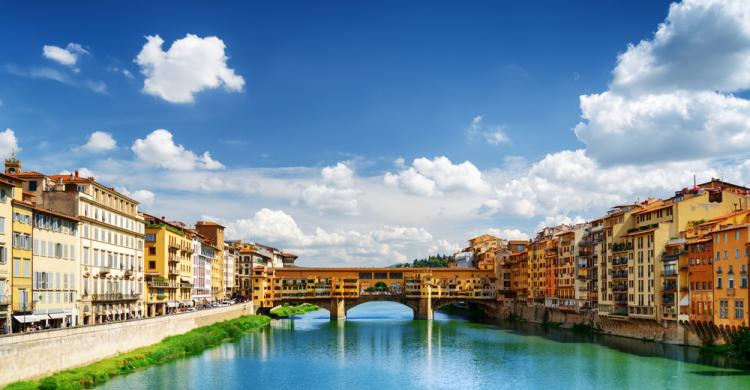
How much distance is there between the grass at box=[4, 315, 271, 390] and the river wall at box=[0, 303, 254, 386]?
1.45 ft

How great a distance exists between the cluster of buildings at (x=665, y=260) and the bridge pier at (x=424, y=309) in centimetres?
2192

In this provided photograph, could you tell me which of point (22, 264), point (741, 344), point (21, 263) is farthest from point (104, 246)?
point (741, 344)

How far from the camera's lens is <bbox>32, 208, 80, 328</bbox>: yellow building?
4328cm

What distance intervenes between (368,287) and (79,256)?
66023 mm

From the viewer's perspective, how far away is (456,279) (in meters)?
111

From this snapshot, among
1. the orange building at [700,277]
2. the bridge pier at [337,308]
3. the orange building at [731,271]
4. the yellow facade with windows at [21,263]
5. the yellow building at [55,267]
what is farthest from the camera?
the bridge pier at [337,308]

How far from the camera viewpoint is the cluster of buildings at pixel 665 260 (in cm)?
5375

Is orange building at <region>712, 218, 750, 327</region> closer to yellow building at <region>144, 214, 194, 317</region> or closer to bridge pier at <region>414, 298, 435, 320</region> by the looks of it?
yellow building at <region>144, 214, 194, 317</region>

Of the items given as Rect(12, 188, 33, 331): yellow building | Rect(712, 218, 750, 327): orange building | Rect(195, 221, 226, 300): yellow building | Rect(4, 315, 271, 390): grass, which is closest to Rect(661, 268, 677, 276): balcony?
Rect(712, 218, 750, 327): orange building

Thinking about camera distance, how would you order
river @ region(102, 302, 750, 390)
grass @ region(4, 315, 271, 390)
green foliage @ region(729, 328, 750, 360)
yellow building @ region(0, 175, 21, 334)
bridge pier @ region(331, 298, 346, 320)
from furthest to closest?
bridge pier @ region(331, 298, 346, 320) < green foliage @ region(729, 328, 750, 360) < river @ region(102, 302, 750, 390) < yellow building @ region(0, 175, 21, 334) < grass @ region(4, 315, 271, 390)

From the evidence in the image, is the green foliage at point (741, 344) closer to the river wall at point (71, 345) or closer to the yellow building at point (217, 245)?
the river wall at point (71, 345)

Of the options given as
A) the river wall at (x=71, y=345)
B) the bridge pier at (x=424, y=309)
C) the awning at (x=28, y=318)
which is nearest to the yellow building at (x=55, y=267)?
the awning at (x=28, y=318)

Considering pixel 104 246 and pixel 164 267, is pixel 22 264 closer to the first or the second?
pixel 104 246

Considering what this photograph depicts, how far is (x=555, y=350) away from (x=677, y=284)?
Result: 11249mm
